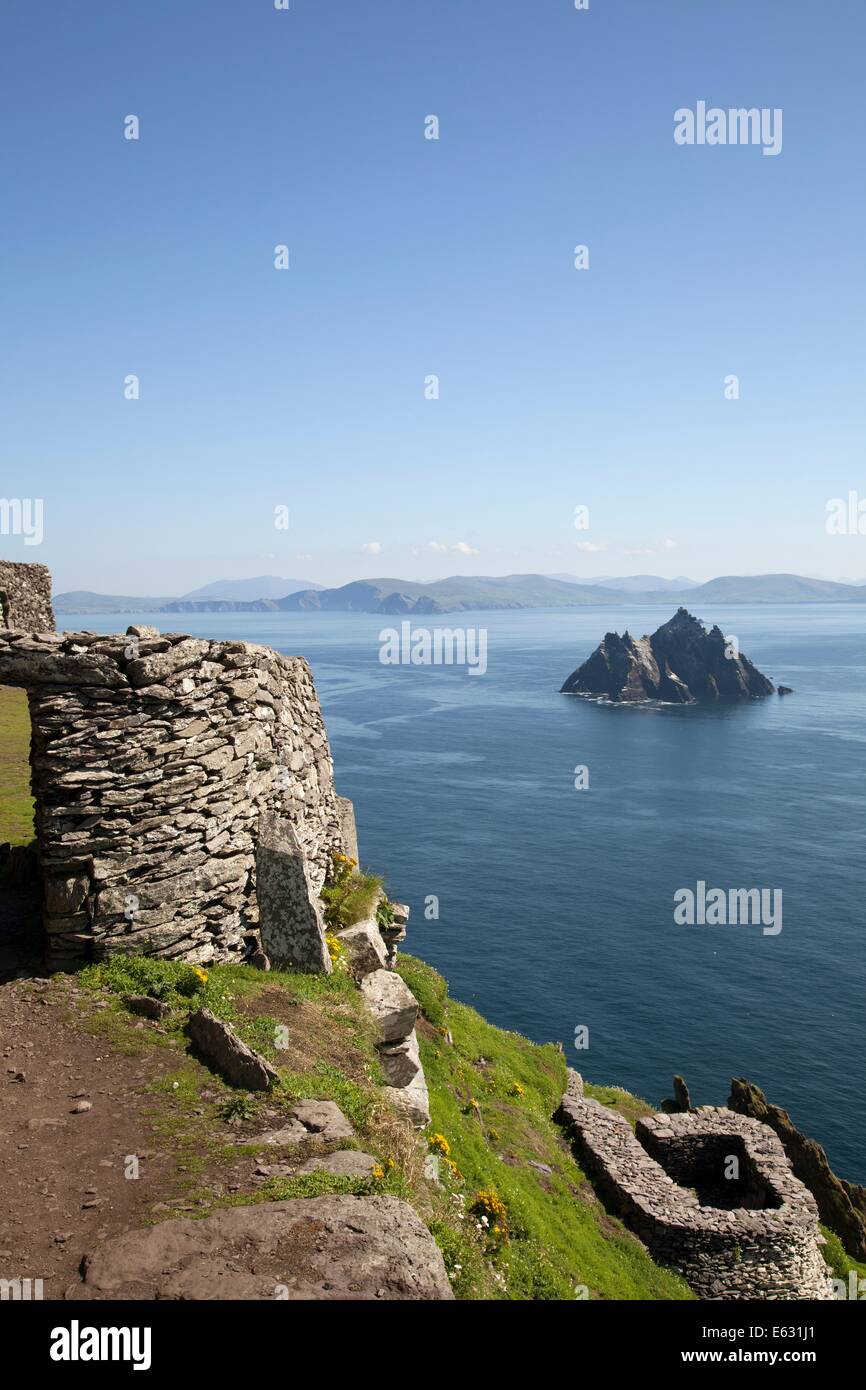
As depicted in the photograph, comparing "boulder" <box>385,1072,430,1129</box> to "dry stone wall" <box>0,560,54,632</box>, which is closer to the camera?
"boulder" <box>385,1072,430,1129</box>

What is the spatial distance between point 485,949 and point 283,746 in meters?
53.4

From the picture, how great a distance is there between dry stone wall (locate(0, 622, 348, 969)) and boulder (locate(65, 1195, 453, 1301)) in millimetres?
5610

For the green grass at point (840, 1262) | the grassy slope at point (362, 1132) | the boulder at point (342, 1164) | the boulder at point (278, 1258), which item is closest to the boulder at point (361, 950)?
the grassy slope at point (362, 1132)

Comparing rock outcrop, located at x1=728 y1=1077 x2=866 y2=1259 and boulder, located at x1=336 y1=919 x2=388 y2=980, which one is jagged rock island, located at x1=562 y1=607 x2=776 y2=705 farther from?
boulder, located at x1=336 y1=919 x2=388 y2=980

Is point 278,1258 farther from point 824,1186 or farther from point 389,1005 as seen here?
point 824,1186

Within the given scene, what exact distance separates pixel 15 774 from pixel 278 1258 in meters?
19.1

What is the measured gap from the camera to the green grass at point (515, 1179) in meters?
14.7

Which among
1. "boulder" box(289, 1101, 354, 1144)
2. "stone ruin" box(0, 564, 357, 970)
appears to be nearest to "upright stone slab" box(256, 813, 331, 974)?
Result: "stone ruin" box(0, 564, 357, 970)

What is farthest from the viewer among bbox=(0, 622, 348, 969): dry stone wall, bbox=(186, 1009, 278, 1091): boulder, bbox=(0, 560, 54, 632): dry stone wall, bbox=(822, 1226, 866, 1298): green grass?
bbox=(0, 560, 54, 632): dry stone wall

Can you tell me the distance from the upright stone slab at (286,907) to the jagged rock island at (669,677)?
175 m

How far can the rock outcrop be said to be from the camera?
35062mm

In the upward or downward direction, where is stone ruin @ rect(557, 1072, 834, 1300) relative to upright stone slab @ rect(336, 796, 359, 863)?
downward

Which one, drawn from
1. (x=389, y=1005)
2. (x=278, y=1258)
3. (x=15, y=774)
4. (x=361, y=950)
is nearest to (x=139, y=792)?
(x=361, y=950)
